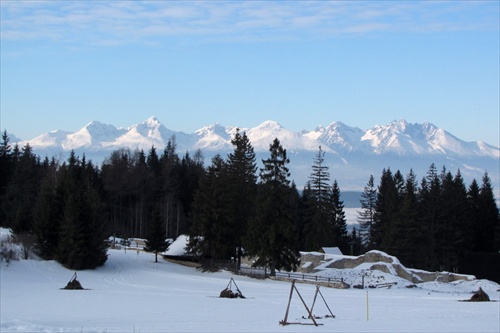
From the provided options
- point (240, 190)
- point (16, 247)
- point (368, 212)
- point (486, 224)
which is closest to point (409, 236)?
point (486, 224)

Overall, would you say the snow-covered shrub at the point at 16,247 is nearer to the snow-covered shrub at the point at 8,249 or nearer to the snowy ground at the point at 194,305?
the snow-covered shrub at the point at 8,249

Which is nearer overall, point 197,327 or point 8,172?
point 197,327

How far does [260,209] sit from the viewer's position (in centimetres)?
5691

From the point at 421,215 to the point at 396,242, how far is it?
8920 mm

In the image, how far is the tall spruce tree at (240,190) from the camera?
6166cm

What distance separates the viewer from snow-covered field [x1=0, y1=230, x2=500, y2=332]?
1021 inches

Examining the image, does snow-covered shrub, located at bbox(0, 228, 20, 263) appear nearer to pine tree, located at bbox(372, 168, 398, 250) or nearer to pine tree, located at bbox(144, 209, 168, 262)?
pine tree, located at bbox(144, 209, 168, 262)

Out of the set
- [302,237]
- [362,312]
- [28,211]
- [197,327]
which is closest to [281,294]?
[362,312]

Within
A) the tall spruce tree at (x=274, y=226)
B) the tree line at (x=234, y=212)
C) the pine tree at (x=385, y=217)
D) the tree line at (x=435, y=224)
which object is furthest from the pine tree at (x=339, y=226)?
the tall spruce tree at (x=274, y=226)

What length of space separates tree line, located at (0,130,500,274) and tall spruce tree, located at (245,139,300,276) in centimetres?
9

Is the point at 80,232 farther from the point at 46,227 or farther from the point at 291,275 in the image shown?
the point at 291,275

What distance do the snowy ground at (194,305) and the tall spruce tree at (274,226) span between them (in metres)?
2.82

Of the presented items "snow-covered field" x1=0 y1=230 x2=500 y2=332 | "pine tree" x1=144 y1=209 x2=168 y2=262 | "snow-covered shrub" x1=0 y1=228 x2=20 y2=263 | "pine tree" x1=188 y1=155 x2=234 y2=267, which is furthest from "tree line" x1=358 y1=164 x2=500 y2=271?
"snow-covered shrub" x1=0 y1=228 x2=20 y2=263

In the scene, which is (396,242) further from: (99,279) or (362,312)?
(362,312)
